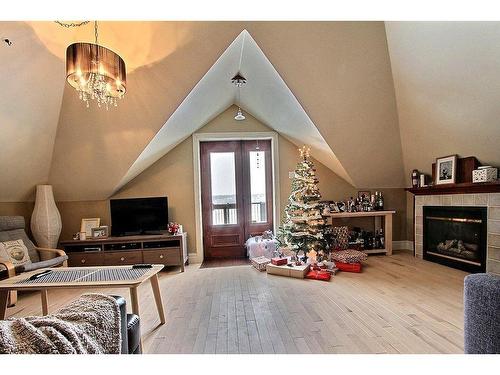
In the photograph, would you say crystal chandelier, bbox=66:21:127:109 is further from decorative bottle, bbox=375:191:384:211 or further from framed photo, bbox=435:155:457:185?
decorative bottle, bbox=375:191:384:211

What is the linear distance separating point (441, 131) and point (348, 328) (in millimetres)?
2953

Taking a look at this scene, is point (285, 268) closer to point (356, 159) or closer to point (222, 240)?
point (222, 240)

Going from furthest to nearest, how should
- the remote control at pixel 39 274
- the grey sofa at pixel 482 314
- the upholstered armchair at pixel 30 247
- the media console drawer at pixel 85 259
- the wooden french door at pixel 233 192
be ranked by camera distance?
the wooden french door at pixel 233 192 → the media console drawer at pixel 85 259 → the upholstered armchair at pixel 30 247 → the remote control at pixel 39 274 → the grey sofa at pixel 482 314

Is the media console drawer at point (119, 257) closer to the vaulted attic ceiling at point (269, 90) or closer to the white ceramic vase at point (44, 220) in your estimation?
the white ceramic vase at point (44, 220)

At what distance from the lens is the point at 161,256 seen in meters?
3.96

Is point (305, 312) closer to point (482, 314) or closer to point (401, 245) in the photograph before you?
point (482, 314)

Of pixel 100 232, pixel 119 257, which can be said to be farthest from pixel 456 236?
pixel 100 232

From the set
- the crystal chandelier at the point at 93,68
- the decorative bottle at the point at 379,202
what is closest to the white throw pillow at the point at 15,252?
the crystal chandelier at the point at 93,68

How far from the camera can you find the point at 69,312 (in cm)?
95

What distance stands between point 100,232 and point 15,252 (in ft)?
3.45

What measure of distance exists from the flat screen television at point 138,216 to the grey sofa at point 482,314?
3.94m

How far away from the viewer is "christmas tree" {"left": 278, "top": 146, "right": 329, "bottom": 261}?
3812 millimetres

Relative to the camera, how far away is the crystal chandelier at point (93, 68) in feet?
6.50

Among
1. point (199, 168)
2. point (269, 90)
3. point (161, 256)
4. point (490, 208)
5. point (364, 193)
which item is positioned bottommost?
point (161, 256)
